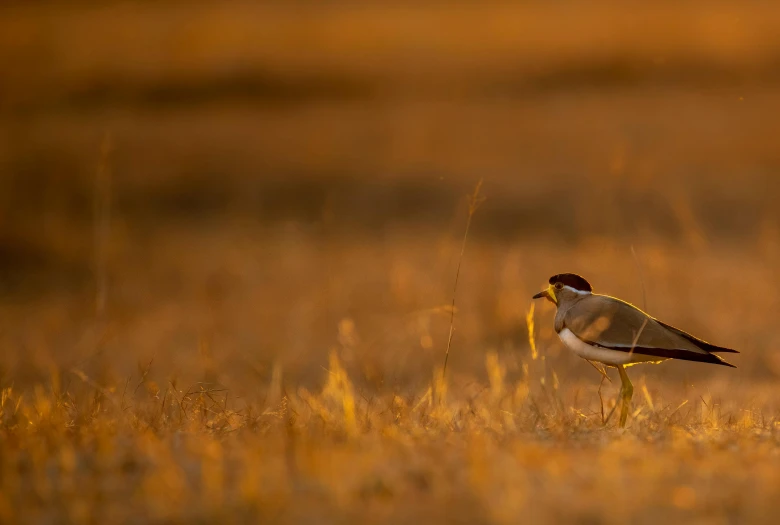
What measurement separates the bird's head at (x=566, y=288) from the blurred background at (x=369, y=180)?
916 mm

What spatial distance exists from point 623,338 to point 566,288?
2.20ft

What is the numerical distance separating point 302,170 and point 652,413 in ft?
43.6

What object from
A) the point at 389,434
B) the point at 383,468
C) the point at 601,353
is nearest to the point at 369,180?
the point at 601,353

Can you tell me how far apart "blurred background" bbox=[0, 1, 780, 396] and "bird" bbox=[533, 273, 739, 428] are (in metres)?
1.17

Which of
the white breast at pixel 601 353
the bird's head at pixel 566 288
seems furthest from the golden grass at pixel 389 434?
the bird's head at pixel 566 288

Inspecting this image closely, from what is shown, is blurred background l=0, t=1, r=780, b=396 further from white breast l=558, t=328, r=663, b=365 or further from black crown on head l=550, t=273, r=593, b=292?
white breast l=558, t=328, r=663, b=365

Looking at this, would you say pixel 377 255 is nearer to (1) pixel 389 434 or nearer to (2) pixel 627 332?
(2) pixel 627 332

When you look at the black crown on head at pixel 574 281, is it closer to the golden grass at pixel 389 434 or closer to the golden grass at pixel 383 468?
the golden grass at pixel 389 434

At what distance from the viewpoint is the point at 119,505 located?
115 inches

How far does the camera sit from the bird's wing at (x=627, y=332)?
4262 mm

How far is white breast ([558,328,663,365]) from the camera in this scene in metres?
4.38

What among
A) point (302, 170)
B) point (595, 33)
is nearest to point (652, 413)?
point (302, 170)

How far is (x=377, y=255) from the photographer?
12883mm

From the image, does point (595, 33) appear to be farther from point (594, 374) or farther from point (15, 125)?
point (594, 374)
